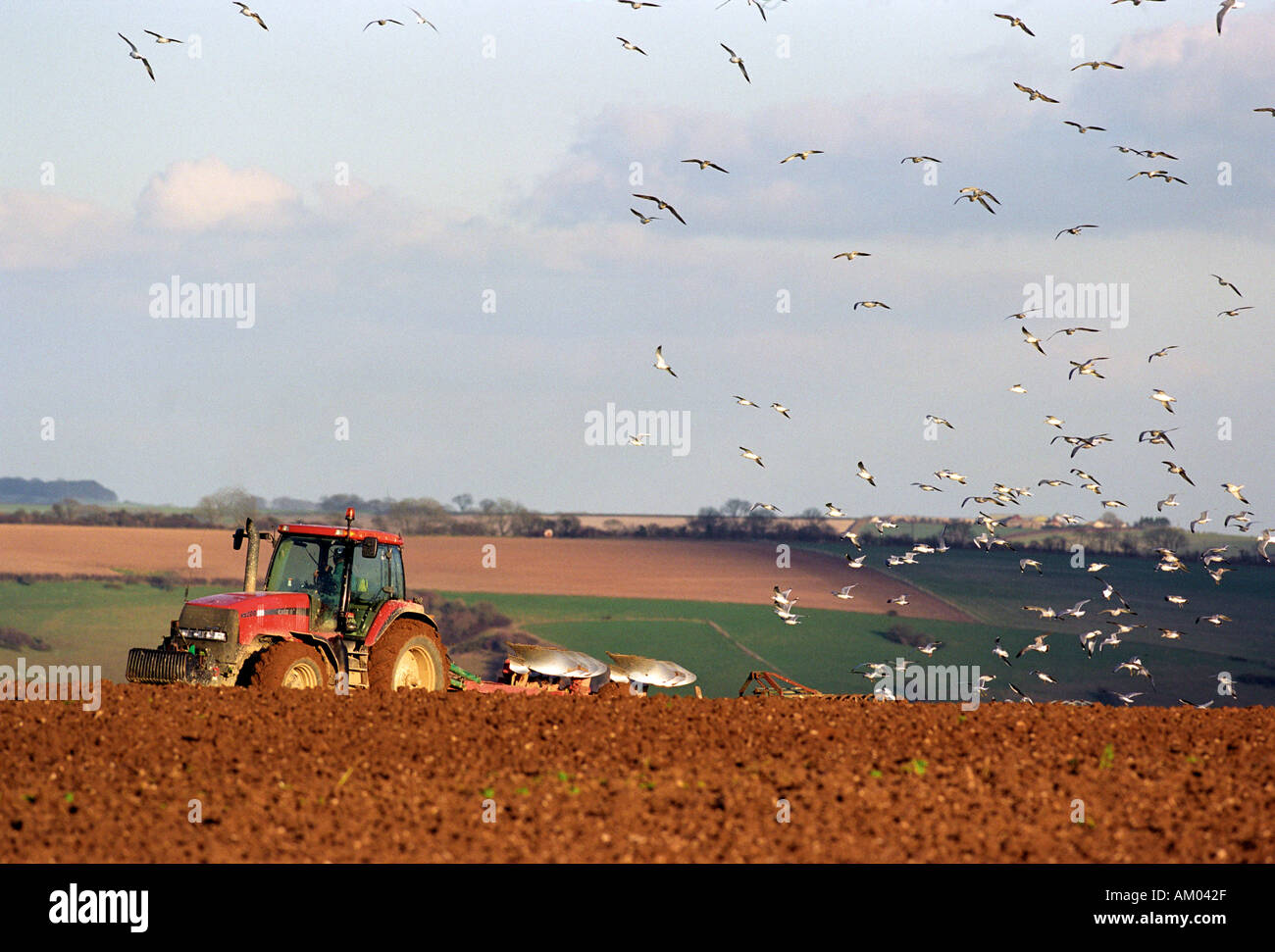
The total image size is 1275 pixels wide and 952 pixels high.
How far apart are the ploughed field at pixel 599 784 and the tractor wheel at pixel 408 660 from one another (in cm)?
95

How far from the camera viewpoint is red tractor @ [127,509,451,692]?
16.0 metres

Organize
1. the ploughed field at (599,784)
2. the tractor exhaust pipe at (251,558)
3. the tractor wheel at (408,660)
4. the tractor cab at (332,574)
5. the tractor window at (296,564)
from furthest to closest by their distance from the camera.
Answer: the tractor wheel at (408,660) < the tractor window at (296,564) < the tractor cab at (332,574) < the tractor exhaust pipe at (251,558) < the ploughed field at (599,784)

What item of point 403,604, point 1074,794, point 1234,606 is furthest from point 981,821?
point 1234,606

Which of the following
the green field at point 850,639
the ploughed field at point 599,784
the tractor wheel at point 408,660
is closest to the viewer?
the ploughed field at point 599,784

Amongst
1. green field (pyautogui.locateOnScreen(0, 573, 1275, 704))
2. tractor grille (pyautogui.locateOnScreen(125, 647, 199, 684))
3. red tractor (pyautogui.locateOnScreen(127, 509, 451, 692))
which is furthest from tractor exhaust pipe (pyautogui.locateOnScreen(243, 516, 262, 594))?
green field (pyautogui.locateOnScreen(0, 573, 1275, 704))

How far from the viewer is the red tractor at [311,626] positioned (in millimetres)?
16000

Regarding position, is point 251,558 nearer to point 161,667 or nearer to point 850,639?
point 161,667

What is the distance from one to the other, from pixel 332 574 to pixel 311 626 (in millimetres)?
750

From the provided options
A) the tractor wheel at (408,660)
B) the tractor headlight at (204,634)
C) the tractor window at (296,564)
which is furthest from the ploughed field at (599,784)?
the tractor window at (296,564)

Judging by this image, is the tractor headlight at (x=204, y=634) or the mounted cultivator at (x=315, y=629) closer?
the tractor headlight at (x=204, y=634)

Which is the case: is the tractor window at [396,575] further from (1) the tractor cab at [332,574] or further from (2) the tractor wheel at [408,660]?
(2) the tractor wheel at [408,660]
